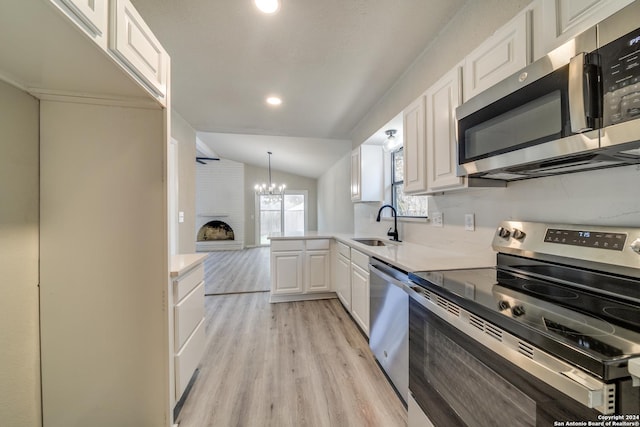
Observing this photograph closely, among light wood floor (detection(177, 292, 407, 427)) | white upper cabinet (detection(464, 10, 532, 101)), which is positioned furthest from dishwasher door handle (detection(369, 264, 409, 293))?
white upper cabinet (detection(464, 10, 532, 101))

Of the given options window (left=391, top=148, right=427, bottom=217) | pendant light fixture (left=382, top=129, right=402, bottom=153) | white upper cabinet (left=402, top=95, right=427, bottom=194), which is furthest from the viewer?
pendant light fixture (left=382, top=129, right=402, bottom=153)

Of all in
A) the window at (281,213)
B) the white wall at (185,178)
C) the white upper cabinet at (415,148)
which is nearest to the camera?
the white upper cabinet at (415,148)

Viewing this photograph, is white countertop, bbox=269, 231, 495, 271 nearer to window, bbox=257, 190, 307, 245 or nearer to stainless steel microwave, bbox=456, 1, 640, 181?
stainless steel microwave, bbox=456, 1, 640, 181

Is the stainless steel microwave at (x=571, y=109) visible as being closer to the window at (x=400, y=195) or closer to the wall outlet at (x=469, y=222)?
the wall outlet at (x=469, y=222)

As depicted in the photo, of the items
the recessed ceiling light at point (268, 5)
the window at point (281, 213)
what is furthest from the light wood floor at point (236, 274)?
the recessed ceiling light at point (268, 5)

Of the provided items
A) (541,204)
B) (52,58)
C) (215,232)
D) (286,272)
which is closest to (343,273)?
(286,272)

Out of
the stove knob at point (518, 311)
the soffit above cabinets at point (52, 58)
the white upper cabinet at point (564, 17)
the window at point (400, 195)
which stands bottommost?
the stove knob at point (518, 311)

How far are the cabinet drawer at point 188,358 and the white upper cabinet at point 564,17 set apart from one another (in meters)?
2.35

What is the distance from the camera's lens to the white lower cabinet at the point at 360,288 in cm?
211

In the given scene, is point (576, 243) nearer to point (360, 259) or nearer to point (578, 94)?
point (578, 94)

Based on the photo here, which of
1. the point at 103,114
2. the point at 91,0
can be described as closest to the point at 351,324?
the point at 103,114

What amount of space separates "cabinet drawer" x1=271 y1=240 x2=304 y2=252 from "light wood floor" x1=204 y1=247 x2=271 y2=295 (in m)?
1.12

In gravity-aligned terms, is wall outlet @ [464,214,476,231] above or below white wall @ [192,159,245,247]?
below

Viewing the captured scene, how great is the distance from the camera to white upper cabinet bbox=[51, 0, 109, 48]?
27.5 inches
